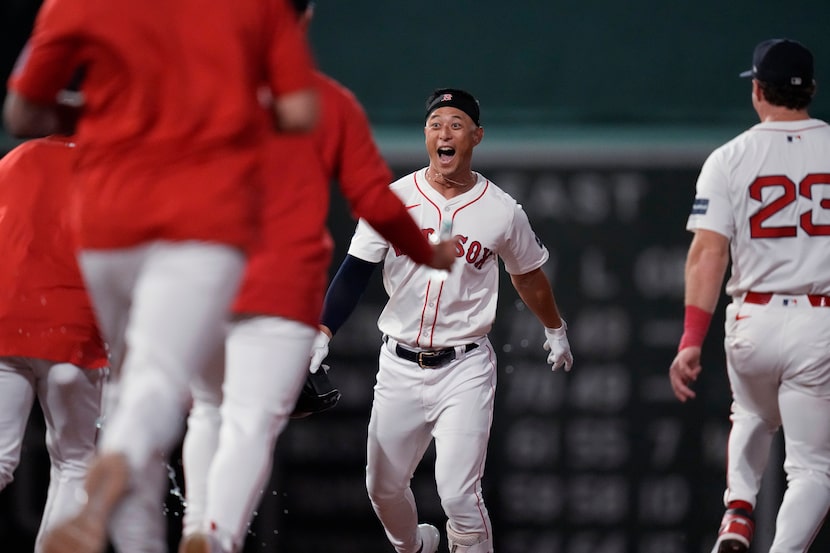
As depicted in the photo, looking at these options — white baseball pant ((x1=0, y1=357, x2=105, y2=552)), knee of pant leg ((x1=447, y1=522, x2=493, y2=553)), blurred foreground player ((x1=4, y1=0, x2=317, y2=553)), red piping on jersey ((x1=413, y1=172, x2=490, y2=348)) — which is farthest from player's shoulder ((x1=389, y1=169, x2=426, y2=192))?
blurred foreground player ((x1=4, y1=0, x2=317, y2=553))

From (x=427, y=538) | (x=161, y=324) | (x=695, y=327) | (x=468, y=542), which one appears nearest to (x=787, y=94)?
(x=695, y=327)

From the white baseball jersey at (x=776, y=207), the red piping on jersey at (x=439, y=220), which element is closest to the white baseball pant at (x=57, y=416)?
the red piping on jersey at (x=439, y=220)

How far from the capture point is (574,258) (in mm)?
5758

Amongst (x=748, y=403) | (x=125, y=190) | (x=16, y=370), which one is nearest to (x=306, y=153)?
(x=125, y=190)

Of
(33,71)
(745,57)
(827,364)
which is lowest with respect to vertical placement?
(827,364)

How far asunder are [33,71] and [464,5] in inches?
148

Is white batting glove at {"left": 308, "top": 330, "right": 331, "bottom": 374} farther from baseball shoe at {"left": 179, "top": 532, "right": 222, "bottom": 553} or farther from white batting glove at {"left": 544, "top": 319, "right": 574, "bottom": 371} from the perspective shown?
baseball shoe at {"left": 179, "top": 532, "right": 222, "bottom": 553}

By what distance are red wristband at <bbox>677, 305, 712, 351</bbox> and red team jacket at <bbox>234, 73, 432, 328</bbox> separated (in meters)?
1.26

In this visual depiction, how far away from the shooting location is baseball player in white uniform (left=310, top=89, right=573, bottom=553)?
462 cm

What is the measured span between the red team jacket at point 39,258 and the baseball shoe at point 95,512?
1697 millimetres

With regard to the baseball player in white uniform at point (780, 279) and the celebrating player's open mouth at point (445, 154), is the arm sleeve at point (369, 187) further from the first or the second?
the celebrating player's open mouth at point (445, 154)

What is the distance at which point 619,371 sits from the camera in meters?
5.70

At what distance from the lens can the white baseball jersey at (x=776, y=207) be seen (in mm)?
4176

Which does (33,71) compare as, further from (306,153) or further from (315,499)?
(315,499)
